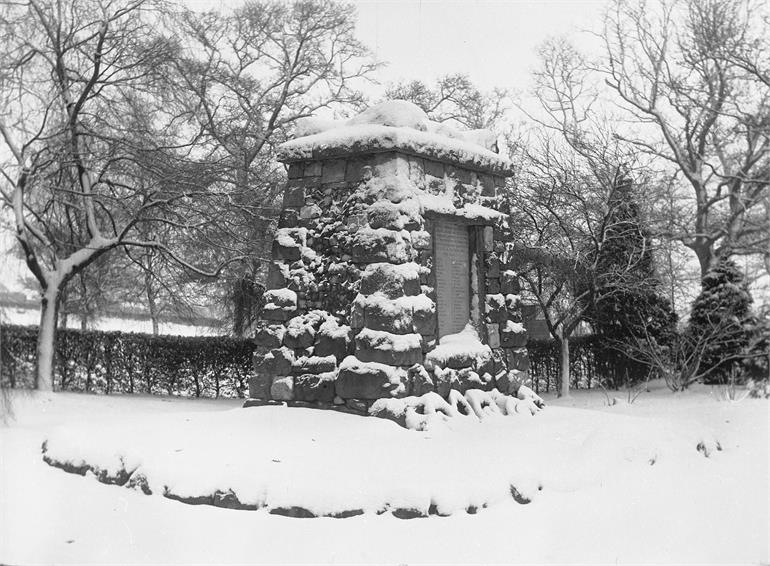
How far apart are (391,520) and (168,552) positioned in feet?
4.47

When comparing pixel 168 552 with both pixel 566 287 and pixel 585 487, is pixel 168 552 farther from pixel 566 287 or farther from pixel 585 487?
pixel 566 287

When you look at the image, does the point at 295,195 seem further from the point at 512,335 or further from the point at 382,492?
the point at 382,492

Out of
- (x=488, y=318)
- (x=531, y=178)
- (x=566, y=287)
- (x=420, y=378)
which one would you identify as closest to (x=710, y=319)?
(x=566, y=287)

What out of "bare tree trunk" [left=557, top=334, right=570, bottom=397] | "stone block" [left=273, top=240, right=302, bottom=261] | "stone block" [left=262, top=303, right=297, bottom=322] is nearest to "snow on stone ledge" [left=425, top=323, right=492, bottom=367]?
"stone block" [left=262, top=303, right=297, bottom=322]

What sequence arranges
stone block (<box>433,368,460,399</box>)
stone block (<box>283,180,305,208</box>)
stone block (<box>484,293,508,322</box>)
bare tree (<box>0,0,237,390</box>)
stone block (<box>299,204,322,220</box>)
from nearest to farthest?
stone block (<box>433,368,460,399</box>), stone block (<box>299,204,322,220</box>), stone block (<box>283,180,305,208</box>), stone block (<box>484,293,508,322</box>), bare tree (<box>0,0,237,390</box>)

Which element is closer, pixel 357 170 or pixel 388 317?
pixel 388 317

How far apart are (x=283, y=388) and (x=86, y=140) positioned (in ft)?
27.2

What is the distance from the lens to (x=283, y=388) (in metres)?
6.66

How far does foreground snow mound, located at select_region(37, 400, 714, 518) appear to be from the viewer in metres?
4.53

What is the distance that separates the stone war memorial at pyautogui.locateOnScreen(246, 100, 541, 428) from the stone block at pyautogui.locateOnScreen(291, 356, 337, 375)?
0.05ft

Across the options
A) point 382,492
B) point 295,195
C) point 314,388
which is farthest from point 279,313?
point 382,492

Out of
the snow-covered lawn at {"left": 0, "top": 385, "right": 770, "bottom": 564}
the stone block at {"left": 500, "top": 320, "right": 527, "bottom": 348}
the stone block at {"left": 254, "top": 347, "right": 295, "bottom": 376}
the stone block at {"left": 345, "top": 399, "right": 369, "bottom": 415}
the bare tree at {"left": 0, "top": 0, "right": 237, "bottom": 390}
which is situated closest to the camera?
the snow-covered lawn at {"left": 0, "top": 385, "right": 770, "bottom": 564}

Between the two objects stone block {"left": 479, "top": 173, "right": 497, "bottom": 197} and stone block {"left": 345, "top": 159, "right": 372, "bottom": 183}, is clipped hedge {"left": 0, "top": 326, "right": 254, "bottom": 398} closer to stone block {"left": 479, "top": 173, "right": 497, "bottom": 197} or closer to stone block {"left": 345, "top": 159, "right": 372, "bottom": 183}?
stone block {"left": 479, "top": 173, "right": 497, "bottom": 197}

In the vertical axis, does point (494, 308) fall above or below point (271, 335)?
above
